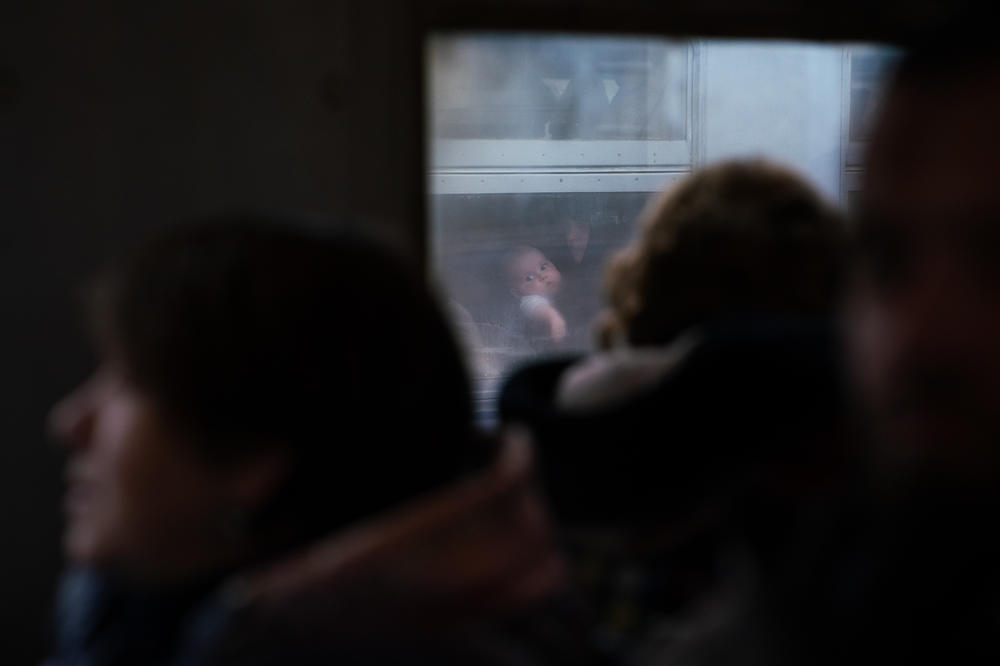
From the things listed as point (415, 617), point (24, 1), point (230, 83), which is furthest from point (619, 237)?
point (415, 617)

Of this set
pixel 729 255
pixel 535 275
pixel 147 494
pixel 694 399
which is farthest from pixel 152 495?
pixel 535 275

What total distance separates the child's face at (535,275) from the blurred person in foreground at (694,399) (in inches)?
11.7

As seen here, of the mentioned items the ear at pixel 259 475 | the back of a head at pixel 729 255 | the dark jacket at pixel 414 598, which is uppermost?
the back of a head at pixel 729 255

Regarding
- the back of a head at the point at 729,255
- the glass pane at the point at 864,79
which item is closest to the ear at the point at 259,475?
the back of a head at the point at 729,255

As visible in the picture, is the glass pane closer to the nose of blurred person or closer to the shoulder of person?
the shoulder of person

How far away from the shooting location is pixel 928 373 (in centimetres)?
39

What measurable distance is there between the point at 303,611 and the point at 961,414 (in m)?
0.65

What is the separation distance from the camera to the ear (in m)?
1.01

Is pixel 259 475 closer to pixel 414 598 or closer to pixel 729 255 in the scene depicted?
pixel 414 598

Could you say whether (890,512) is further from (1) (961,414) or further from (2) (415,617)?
(2) (415,617)

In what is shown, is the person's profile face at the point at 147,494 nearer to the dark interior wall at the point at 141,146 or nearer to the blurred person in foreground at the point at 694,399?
the blurred person in foreground at the point at 694,399

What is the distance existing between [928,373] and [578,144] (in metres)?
1.87

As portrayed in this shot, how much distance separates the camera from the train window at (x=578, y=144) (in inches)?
78.6

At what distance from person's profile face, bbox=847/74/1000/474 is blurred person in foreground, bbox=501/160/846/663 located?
A: 71 cm
